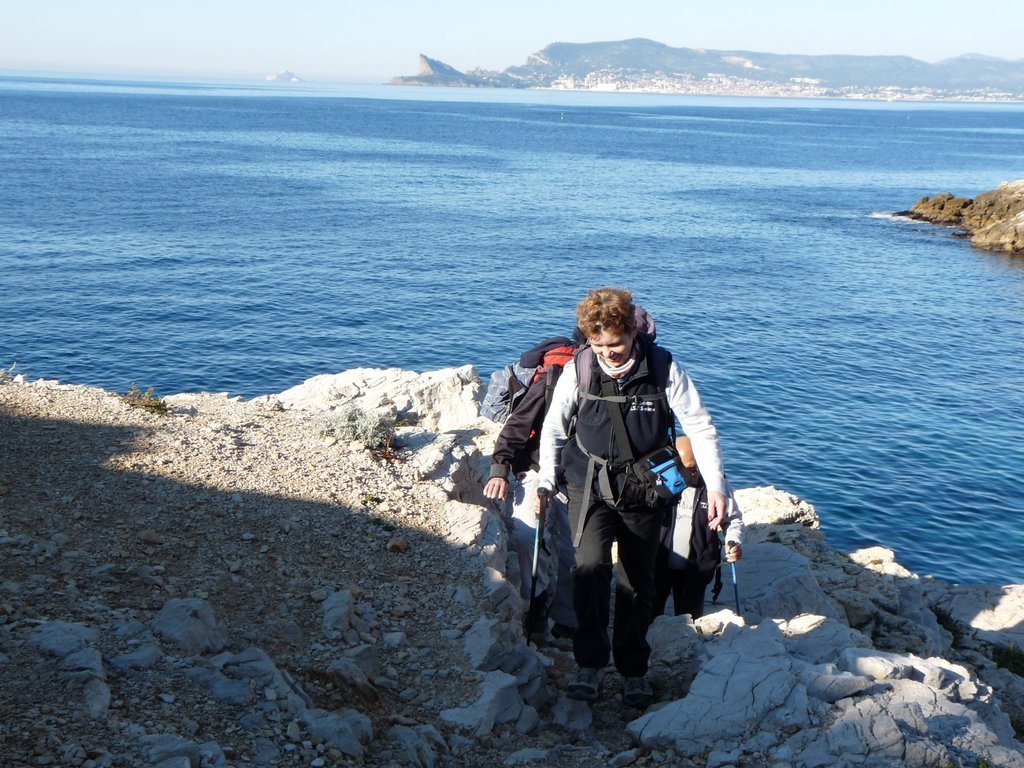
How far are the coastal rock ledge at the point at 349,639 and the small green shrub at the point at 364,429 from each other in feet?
0.23

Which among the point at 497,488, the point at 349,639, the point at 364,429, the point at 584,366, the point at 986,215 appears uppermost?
the point at 584,366

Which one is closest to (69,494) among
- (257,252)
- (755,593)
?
(755,593)

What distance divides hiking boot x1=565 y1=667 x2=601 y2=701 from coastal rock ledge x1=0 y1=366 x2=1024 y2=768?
165mm

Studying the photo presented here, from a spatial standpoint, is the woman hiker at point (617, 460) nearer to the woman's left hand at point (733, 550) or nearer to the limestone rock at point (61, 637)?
the woman's left hand at point (733, 550)

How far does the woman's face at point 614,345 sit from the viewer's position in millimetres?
5777

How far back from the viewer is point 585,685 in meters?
6.45

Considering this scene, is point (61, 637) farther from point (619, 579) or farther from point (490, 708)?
point (619, 579)

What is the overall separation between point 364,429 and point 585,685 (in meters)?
5.23

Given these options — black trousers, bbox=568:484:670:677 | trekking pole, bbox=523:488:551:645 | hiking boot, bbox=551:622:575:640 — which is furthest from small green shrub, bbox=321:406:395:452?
black trousers, bbox=568:484:670:677

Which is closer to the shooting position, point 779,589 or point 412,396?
point 779,589

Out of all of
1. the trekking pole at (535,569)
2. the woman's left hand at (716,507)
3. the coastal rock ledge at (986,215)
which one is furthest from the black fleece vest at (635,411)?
the coastal rock ledge at (986,215)

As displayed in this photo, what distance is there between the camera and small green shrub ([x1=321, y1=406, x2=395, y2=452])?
35.7ft

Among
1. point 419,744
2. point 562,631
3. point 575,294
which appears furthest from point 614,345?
point 575,294

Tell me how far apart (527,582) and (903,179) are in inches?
3231
